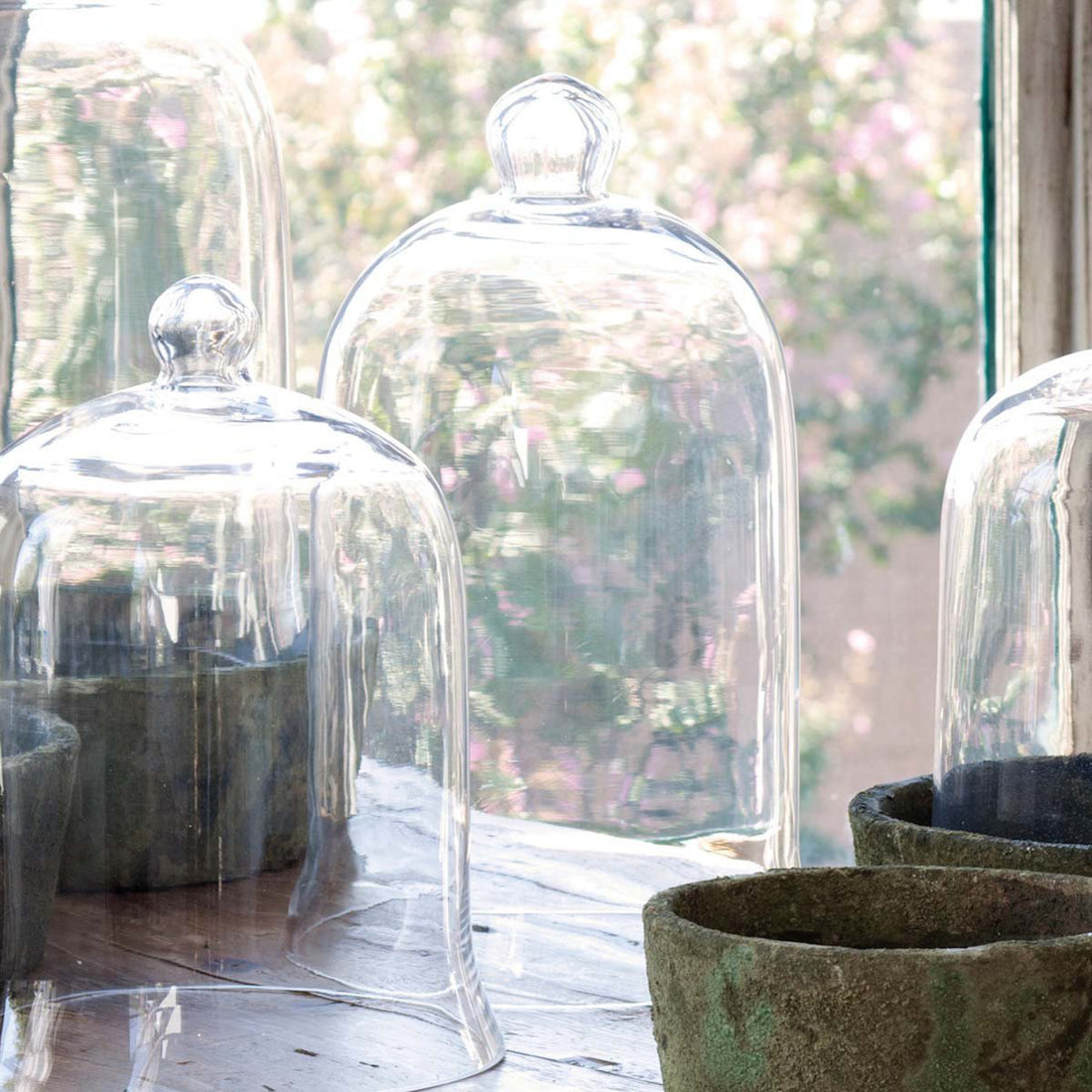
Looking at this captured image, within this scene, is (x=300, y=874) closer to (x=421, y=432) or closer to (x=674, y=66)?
(x=421, y=432)

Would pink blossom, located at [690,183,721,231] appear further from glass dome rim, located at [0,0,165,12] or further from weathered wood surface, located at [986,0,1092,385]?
glass dome rim, located at [0,0,165,12]

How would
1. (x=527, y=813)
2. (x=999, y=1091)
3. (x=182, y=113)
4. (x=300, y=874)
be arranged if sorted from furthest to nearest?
(x=182, y=113)
(x=527, y=813)
(x=300, y=874)
(x=999, y=1091)

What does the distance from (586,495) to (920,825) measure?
0.20 m

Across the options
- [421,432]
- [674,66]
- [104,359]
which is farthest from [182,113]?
[674,66]

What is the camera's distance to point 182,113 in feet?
2.73

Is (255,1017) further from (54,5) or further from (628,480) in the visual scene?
(54,5)

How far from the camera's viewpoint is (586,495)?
699 mm

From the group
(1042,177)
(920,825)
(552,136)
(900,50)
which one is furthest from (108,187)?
(900,50)

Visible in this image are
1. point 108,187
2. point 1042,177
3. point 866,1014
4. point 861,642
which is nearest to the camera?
point 866,1014

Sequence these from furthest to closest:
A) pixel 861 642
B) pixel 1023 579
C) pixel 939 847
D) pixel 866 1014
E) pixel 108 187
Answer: pixel 861 642 < pixel 108 187 < pixel 1023 579 < pixel 939 847 < pixel 866 1014

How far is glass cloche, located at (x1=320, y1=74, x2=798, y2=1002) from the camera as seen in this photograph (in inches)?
27.4

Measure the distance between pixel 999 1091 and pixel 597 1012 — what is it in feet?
0.67

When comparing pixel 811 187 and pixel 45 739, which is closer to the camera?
pixel 45 739

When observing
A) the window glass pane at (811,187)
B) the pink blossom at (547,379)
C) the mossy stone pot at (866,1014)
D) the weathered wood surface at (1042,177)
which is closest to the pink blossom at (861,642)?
the window glass pane at (811,187)
